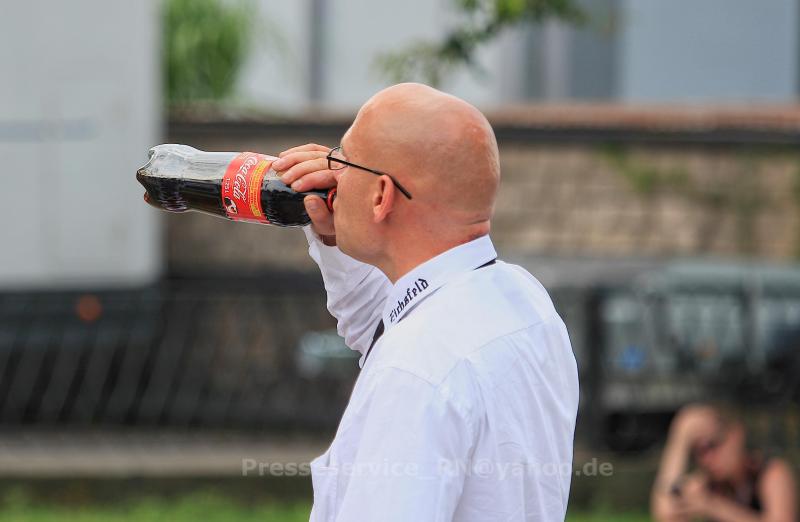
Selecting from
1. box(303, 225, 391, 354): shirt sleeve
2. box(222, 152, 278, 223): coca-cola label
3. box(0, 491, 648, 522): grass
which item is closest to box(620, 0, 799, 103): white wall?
box(0, 491, 648, 522): grass

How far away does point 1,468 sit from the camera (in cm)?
706

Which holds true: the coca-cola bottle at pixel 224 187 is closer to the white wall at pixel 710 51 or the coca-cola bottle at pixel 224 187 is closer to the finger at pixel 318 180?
the finger at pixel 318 180

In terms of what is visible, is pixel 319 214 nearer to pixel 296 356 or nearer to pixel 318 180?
pixel 318 180

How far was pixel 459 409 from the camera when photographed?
1.83 meters

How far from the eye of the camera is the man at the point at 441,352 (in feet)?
5.95

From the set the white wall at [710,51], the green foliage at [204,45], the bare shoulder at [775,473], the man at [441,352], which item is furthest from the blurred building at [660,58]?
the man at [441,352]

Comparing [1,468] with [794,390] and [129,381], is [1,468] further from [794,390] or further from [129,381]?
[794,390]

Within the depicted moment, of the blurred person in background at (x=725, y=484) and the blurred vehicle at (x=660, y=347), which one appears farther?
the blurred vehicle at (x=660, y=347)

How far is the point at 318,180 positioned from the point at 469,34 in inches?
165

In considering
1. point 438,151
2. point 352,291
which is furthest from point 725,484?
point 438,151

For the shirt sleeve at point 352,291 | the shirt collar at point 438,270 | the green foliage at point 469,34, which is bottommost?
the shirt sleeve at point 352,291

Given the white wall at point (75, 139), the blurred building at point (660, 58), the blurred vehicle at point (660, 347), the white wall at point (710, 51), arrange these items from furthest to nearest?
1. the white wall at point (710, 51)
2. the blurred building at point (660, 58)
3. the white wall at point (75, 139)
4. the blurred vehicle at point (660, 347)

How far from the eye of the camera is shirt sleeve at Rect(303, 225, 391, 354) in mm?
2467

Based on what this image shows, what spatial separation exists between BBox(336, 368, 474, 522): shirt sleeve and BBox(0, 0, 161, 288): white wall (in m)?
6.85
